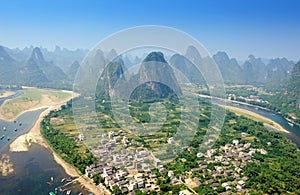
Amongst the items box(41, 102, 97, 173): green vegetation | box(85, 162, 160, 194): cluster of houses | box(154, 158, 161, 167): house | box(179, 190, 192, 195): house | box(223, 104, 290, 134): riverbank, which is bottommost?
box(41, 102, 97, 173): green vegetation

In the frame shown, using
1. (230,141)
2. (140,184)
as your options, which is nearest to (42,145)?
(140,184)

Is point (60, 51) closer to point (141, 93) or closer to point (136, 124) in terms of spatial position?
point (141, 93)

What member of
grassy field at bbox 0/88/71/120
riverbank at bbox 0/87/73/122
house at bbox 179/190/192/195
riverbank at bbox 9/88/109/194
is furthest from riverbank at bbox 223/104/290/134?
grassy field at bbox 0/88/71/120

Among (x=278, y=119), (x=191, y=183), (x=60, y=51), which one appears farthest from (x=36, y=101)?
(x=60, y=51)

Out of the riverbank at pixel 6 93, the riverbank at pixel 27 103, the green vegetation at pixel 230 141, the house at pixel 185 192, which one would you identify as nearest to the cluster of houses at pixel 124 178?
the green vegetation at pixel 230 141

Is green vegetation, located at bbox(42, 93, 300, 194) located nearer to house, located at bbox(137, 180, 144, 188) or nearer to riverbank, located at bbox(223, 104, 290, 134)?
house, located at bbox(137, 180, 144, 188)

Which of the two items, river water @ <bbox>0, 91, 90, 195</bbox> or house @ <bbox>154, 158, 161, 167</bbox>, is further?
house @ <bbox>154, 158, 161, 167</bbox>
